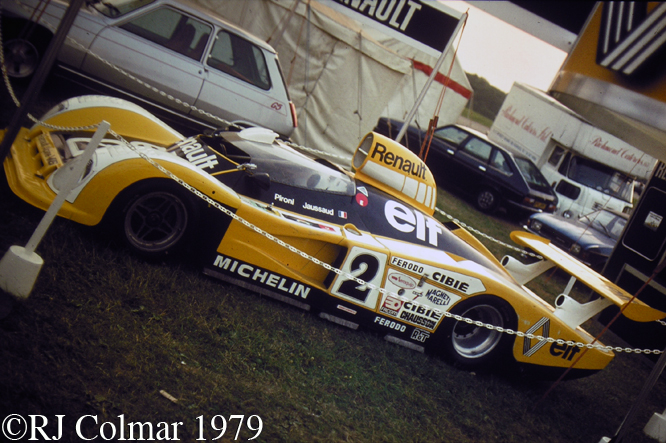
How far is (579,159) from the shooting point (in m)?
14.7

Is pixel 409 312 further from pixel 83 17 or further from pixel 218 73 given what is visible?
pixel 83 17

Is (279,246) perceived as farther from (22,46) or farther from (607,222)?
(607,222)

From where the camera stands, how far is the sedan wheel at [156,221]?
3.78m

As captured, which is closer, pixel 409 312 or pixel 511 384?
pixel 409 312

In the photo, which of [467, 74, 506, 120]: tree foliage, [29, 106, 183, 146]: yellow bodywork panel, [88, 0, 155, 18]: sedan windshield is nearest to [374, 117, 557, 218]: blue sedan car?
[88, 0, 155, 18]: sedan windshield

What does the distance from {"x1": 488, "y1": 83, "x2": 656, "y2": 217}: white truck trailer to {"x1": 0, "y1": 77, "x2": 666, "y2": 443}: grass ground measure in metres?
10.3

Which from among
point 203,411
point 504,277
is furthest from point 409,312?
point 203,411

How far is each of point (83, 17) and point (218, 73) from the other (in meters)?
1.74

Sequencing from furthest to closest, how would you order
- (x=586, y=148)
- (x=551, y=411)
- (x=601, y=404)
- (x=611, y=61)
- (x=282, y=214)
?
(x=586, y=148) < (x=601, y=404) < (x=551, y=411) < (x=282, y=214) < (x=611, y=61)

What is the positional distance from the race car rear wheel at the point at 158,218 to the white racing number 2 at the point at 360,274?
1.21 metres

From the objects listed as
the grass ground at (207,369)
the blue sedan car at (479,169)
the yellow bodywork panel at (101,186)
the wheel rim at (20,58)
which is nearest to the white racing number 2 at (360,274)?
the grass ground at (207,369)

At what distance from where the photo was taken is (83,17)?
651 cm

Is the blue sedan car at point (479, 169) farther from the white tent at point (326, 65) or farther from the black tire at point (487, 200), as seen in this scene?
the white tent at point (326, 65)

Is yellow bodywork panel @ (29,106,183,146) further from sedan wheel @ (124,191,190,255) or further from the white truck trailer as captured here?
the white truck trailer
